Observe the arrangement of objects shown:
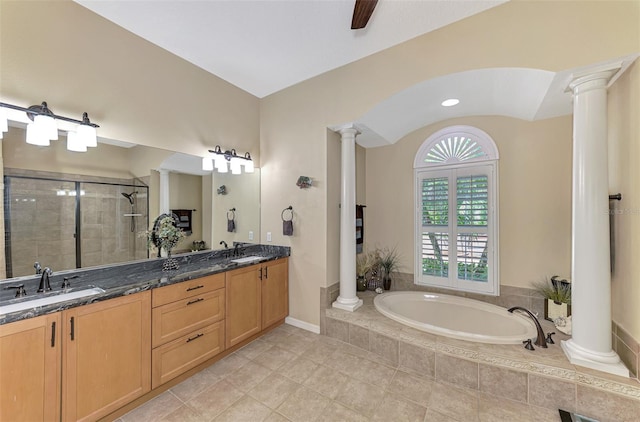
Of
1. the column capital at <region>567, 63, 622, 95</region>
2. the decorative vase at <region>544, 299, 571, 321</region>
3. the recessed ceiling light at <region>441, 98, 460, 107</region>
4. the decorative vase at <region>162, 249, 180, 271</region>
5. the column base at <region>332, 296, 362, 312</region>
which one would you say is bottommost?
the column base at <region>332, 296, 362, 312</region>

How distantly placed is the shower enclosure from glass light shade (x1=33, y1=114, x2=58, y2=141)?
1.08 feet

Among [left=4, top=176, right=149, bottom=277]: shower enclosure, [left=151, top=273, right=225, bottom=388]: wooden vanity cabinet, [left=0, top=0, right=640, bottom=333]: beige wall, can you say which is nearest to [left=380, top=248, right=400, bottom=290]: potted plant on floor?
[left=0, top=0, right=640, bottom=333]: beige wall

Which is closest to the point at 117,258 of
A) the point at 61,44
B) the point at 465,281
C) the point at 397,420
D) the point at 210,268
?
the point at 210,268

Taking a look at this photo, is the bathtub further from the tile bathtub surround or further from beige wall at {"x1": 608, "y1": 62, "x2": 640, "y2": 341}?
beige wall at {"x1": 608, "y1": 62, "x2": 640, "y2": 341}

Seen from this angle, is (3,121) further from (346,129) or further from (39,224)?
(346,129)

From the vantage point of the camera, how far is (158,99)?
93.1 inches

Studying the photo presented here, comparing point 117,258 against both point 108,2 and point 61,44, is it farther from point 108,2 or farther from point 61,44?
point 108,2

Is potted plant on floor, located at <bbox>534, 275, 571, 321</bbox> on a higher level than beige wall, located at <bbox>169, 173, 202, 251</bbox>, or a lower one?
lower

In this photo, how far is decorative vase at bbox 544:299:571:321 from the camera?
7.61 feet

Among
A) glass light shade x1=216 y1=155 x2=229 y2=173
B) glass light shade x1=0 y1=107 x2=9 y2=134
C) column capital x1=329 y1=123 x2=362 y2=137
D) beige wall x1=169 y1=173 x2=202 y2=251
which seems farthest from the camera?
glass light shade x1=216 y1=155 x2=229 y2=173

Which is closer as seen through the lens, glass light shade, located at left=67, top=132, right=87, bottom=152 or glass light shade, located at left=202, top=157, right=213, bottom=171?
glass light shade, located at left=67, top=132, right=87, bottom=152

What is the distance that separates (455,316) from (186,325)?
2918 mm

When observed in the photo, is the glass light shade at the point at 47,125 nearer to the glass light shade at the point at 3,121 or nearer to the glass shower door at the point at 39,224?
the glass light shade at the point at 3,121

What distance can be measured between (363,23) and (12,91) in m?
2.56
